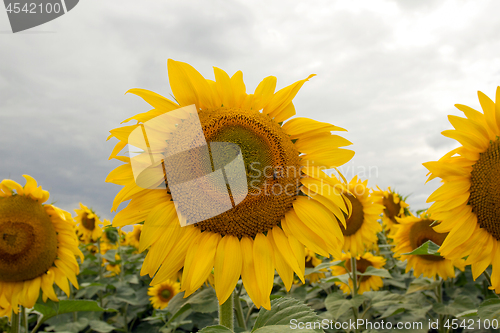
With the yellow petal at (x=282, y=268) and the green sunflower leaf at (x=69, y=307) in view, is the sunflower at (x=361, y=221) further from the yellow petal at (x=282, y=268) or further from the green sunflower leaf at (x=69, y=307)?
the green sunflower leaf at (x=69, y=307)

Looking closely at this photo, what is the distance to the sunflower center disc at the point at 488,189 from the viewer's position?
2.71 meters

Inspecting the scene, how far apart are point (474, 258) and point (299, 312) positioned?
6.34 ft

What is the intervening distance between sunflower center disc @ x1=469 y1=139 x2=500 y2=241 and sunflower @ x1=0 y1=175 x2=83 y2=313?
14.1 feet

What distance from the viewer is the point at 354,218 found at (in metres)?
5.09

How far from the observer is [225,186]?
1.88 metres

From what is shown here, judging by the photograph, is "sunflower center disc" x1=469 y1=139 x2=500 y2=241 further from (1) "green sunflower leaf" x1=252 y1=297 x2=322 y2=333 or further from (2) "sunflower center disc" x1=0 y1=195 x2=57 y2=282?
(2) "sunflower center disc" x1=0 y1=195 x2=57 y2=282

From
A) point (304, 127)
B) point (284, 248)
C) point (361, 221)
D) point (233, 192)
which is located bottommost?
point (361, 221)

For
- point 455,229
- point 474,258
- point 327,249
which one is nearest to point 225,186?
point 327,249

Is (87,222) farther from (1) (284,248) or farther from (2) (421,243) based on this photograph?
(1) (284,248)

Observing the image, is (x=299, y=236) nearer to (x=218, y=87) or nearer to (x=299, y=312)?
(x=299, y=312)

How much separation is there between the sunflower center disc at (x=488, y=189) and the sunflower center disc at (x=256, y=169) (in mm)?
1799

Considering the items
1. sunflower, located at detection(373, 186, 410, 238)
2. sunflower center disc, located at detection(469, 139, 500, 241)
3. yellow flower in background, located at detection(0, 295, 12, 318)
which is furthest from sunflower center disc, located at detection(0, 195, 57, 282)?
sunflower, located at detection(373, 186, 410, 238)

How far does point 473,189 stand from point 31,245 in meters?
4.65

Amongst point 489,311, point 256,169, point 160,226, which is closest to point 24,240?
point 160,226
